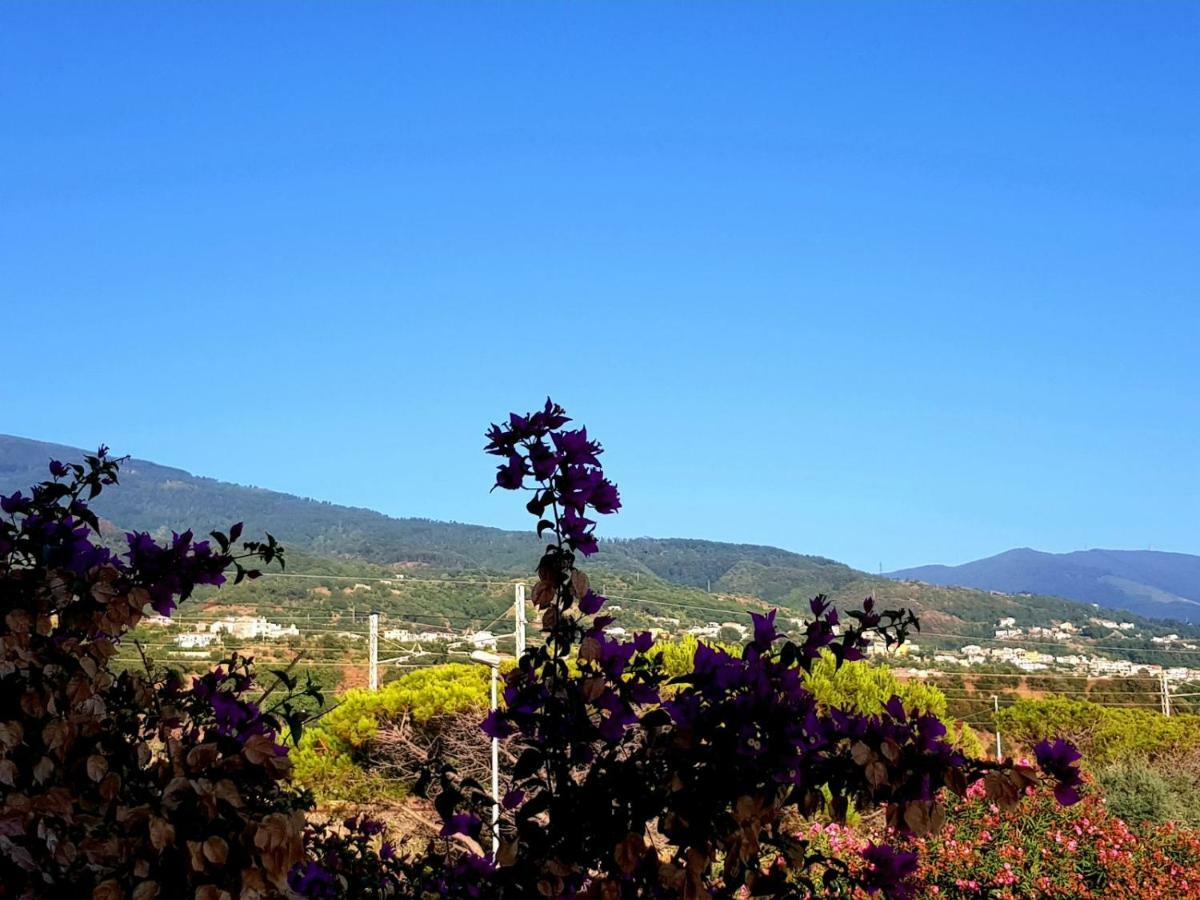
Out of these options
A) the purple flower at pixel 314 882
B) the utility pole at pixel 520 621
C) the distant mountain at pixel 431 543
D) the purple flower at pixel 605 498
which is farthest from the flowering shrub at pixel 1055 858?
the distant mountain at pixel 431 543

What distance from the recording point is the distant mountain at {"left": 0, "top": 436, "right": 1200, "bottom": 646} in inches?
1912

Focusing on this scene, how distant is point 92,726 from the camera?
1967mm

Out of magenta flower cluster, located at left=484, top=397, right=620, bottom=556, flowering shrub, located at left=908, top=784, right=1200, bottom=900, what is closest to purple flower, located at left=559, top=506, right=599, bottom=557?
magenta flower cluster, located at left=484, top=397, right=620, bottom=556

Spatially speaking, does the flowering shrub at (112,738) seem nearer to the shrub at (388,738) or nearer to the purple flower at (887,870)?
the purple flower at (887,870)

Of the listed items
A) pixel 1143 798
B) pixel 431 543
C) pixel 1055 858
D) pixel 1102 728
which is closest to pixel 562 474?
pixel 1055 858

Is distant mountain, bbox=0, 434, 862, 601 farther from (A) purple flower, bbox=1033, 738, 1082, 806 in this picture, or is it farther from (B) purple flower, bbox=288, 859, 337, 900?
(A) purple flower, bbox=1033, 738, 1082, 806

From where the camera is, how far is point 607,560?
239 ft

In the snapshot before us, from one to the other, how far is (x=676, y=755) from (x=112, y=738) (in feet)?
3.52

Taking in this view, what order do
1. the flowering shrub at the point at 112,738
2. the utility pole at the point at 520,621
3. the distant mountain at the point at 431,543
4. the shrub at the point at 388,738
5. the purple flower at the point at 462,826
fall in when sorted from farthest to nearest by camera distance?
the distant mountain at the point at 431,543 → the shrub at the point at 388,738 → the utility pole at the point at 520,621 → the purple flower at the point at 462,826 → the flowering shrub at the point at 112,738

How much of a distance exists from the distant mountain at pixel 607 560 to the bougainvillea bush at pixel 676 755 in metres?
11.8

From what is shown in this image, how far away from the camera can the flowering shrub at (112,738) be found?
159cm

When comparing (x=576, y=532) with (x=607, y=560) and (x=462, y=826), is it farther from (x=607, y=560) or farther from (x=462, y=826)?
(x=607, y=560)

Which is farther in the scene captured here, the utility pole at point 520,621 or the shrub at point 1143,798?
the utility pole at point 520,621

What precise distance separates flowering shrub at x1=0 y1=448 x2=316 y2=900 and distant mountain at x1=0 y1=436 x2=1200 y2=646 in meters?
11.4
